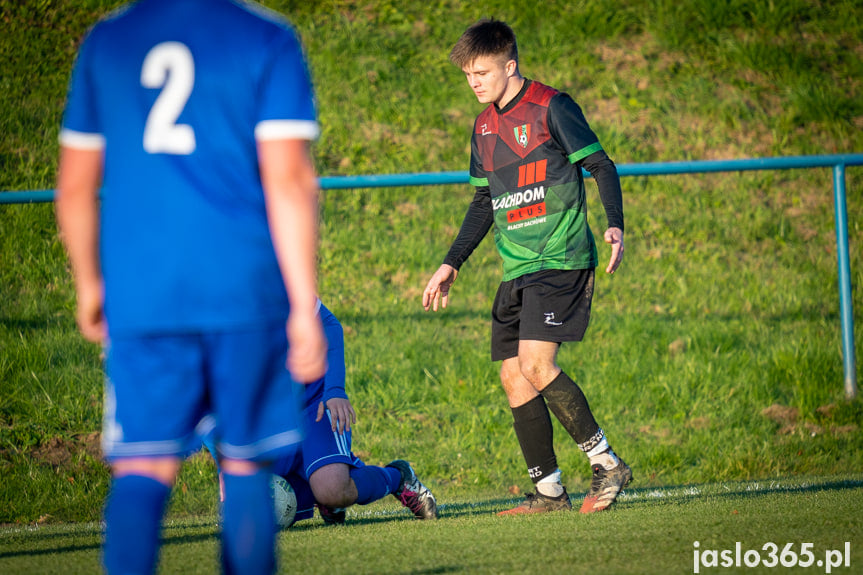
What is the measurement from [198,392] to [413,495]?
2346 millimetres

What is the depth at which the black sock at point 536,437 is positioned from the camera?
425cm

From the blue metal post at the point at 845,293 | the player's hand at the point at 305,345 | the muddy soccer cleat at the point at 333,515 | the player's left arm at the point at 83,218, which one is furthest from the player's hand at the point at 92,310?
the blue metal post at the point at 845,293

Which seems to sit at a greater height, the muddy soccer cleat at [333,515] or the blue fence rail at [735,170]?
the blue fence rail at [735,170]

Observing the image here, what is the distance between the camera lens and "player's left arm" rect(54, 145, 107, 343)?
6.41 feet

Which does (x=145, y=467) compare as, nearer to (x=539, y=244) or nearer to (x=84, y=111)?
(x=84, y=111)

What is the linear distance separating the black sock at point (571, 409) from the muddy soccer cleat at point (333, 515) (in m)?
1.05

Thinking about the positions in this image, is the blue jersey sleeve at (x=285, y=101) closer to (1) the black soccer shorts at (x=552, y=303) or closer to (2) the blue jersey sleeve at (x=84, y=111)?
(2) the blue jersey sleeve at (x=84, y=111)

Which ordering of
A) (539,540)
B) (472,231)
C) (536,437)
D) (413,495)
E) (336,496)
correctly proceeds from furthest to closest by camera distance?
(472,231)
(536,437)
(413,495)
(336,496)
(539,540)

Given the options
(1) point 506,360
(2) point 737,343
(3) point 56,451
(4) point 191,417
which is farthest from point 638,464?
(4) point 191,417

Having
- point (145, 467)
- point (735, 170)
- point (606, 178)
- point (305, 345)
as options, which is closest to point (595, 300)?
point (735, 170)

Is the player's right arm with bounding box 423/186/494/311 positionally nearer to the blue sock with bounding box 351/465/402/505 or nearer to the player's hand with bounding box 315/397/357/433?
the player's hand with bounding box 315/397/357/433

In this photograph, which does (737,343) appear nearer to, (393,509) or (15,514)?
(393,509)

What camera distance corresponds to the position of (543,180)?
166 inches

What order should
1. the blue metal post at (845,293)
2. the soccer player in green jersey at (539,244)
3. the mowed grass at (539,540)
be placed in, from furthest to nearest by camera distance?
the blue metal post at (845,293) → the soccer player in green jersey at (539,244) → the mowed grass at (539,540)
